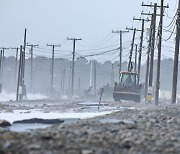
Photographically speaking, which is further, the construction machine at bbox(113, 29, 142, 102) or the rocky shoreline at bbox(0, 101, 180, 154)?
the construction machine at bbox(113, 29, 142, 102)

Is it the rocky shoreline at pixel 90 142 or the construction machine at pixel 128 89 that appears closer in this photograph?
the rocky shoreline at pixel 90 142

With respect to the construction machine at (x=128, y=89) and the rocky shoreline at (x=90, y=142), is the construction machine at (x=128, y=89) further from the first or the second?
the rocky shoreline at (x=90, y=142)

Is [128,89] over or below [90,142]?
over

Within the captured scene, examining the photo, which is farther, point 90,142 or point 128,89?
point 128,89

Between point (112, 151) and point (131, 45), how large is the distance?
62.3m

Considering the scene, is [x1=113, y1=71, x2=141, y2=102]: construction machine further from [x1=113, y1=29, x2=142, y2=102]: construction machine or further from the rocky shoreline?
the rocky shoreline

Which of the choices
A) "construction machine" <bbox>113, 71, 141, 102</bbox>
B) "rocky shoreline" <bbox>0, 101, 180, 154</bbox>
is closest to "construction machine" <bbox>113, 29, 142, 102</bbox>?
"construction machine" <bbox>113, 71, 141, 102</bbox>

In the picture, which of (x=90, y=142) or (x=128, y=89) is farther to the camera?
(x=128, y=89)

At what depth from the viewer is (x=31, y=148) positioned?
9.98 meters

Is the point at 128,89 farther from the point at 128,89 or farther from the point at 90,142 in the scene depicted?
the point at 90,142

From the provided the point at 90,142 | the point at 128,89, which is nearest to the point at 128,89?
the point at 128,89

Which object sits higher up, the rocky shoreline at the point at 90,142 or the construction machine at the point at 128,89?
the construction machine at the point at 128,89

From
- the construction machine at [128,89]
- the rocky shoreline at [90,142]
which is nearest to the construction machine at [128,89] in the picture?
the construction machine at [128,89]

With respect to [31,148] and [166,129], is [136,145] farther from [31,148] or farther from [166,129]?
[166,129]
